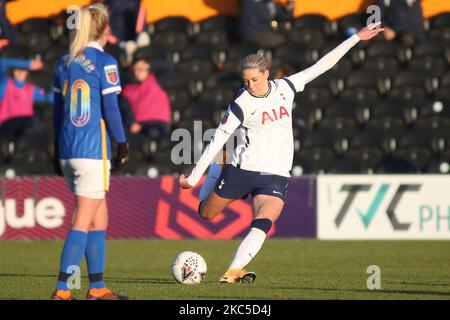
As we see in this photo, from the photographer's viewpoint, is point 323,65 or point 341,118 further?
point 341,118

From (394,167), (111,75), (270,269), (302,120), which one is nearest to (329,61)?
(270,269)

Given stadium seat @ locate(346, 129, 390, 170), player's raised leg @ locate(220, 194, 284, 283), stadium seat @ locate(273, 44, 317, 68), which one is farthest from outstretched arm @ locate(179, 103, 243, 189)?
stadium seat @ locate(273, 44, 317, 68)

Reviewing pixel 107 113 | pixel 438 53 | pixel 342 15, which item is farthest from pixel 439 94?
pixel 107 113

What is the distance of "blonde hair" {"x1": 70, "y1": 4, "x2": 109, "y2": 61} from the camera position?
8383mm

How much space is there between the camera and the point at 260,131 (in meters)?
10.4

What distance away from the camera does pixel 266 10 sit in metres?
20.8

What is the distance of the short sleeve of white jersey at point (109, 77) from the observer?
27.8 ft

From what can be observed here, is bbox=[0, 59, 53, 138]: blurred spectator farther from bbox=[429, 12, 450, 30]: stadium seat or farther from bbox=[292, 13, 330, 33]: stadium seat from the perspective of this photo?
bbox=[429, 12, 450, 30]: stadium seat

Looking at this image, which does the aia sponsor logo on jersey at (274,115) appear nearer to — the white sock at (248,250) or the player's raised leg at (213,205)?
the player's raised leg at (213,205)

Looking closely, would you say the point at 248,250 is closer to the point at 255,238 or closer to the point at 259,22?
the point at 255,238

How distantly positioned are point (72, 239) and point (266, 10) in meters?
12.9

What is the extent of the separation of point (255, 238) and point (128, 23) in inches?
445

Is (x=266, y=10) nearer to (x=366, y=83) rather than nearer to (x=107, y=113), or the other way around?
(x=366, y=83)

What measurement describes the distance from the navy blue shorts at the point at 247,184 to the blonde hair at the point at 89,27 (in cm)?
252
